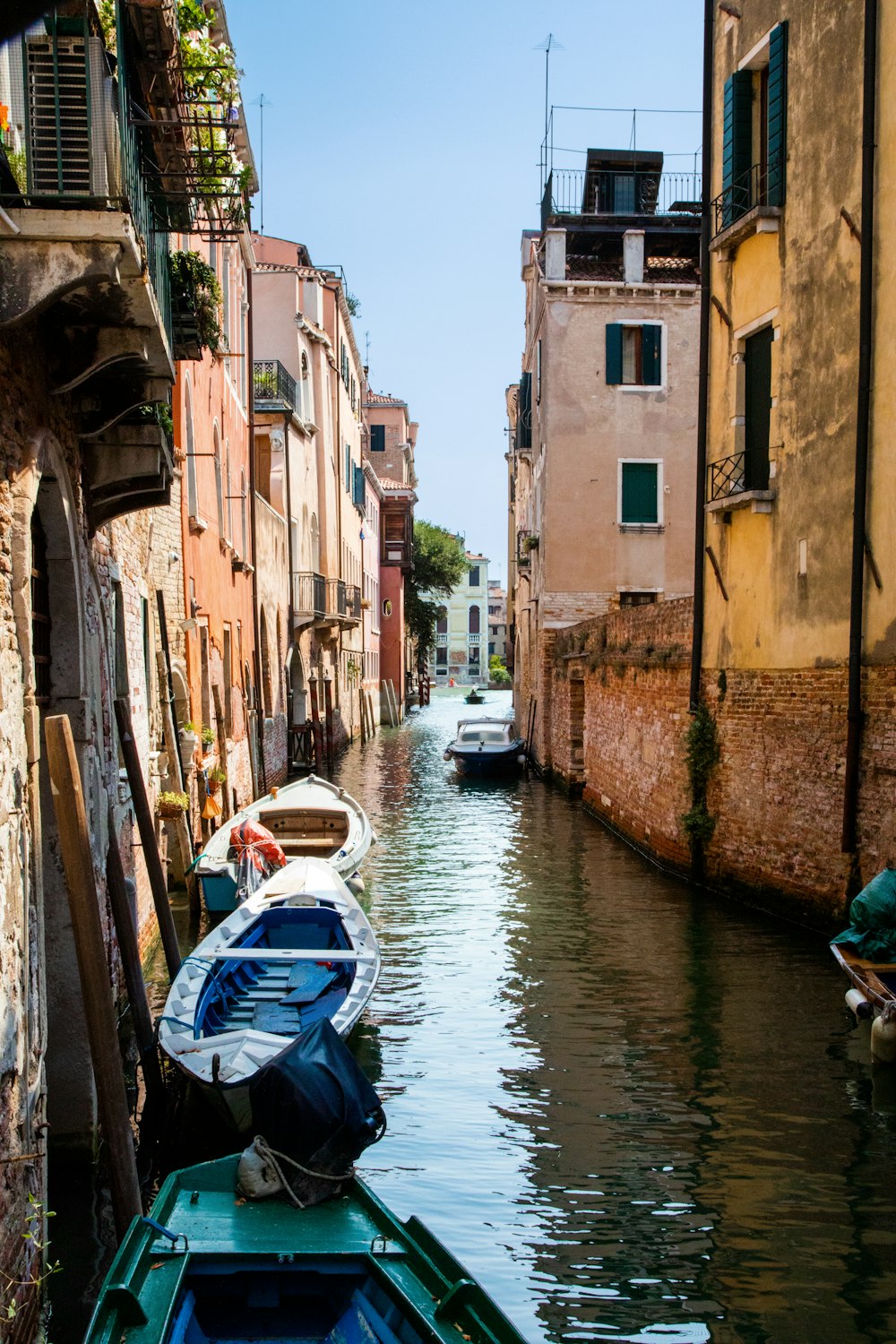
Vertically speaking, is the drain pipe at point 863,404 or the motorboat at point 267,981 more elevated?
the drain pipe at point 863,404

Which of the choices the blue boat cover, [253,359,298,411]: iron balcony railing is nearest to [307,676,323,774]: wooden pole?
[253,359,298,411]: iron balcony railing

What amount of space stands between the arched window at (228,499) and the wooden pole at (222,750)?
274 centimetres

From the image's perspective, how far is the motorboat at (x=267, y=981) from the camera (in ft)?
23.1

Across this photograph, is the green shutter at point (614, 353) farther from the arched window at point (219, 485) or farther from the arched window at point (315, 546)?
the arched window at point (219, 485)

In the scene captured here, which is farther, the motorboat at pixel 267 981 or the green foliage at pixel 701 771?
the green foliage at pixel 701 771

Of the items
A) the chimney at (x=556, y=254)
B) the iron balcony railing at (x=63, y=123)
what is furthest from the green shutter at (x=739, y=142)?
the chimney at (x=556, y=254)

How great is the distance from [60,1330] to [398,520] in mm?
50694

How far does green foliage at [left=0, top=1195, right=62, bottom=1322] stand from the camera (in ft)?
15.3

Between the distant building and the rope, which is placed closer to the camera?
the rope

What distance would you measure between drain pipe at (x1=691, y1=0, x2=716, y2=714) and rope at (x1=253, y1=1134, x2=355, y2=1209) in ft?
31.6

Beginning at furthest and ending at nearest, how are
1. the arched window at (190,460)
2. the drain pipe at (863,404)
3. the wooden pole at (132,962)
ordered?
the arched window at (190,460) → the drain pipe at (863,404) → the wooden pole at (132,962)

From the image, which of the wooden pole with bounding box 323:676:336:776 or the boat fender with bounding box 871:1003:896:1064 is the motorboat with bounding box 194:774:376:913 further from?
the wooden pole with bounding box 323:676:336:776

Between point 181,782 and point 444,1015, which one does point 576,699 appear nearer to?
point 181,782

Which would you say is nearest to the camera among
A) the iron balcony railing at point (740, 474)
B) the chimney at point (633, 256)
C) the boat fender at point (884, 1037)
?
the boat fender at point (884, 1037)
